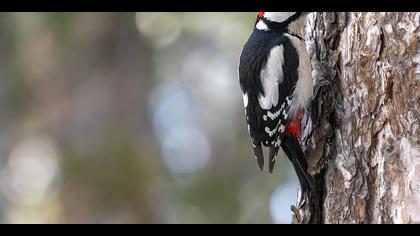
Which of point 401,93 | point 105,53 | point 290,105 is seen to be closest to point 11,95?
point 105,53

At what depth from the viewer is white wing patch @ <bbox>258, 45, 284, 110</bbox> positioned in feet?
12.8

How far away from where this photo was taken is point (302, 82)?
3832mm

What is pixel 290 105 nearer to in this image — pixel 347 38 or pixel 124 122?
pixel 347 38

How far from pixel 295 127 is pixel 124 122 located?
377cm

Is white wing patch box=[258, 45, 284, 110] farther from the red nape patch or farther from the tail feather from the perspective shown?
the tail feather

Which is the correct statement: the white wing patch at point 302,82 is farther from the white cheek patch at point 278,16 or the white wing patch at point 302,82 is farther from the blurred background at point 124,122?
the blurred background at point 124,122

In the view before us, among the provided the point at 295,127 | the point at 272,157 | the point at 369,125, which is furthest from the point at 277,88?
the point at 369,125

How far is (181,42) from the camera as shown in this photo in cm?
981

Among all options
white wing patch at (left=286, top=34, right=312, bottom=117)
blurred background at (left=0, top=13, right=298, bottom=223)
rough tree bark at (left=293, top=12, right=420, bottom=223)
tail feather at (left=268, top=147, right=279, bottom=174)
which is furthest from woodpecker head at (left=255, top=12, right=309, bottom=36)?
blurred background at (left=0, top=13, right=298, bottom=223)

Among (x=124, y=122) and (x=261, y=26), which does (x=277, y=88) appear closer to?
(x=261, y=26)

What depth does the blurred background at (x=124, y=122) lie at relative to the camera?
23.0 feet

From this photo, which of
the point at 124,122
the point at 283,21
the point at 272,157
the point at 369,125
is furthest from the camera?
the point at 124,122

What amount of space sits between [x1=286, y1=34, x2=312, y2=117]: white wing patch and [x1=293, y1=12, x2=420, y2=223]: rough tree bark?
0.12m
